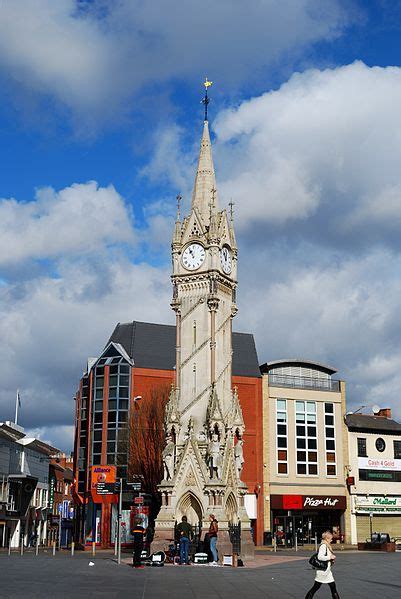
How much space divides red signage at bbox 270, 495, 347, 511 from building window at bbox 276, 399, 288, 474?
2.56m

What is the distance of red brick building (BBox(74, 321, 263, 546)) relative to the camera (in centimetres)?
7088

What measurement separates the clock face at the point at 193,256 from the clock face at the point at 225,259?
1.35 meters

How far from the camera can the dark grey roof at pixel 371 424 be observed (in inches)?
3051

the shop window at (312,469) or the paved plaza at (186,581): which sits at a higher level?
the shop window at (312,469)

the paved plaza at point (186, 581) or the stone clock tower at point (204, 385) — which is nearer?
the paved plaza at point (186, 581)

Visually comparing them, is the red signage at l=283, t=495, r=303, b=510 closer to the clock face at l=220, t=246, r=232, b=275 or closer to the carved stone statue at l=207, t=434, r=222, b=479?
the carved stone statue at l=207, t=434, r=222, b=479

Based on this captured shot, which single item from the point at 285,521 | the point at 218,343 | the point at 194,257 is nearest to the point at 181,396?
the point at 218,343

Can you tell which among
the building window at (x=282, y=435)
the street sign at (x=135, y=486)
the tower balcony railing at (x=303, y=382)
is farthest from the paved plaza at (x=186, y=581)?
the tower balcony railing at (x=303, y=382)

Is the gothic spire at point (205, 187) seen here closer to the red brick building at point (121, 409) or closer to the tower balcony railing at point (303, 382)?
the red brick building at point (121, 409)

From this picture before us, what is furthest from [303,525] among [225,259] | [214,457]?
[225,259]

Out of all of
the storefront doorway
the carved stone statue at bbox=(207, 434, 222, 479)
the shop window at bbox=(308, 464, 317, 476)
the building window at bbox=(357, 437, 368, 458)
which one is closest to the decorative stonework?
the carved stone statue at bbox=(207, 434, 222, 479)

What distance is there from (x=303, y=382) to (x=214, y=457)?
112ft

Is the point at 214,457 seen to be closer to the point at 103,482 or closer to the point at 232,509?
the point at 232,509

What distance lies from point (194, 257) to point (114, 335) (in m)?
31.6
